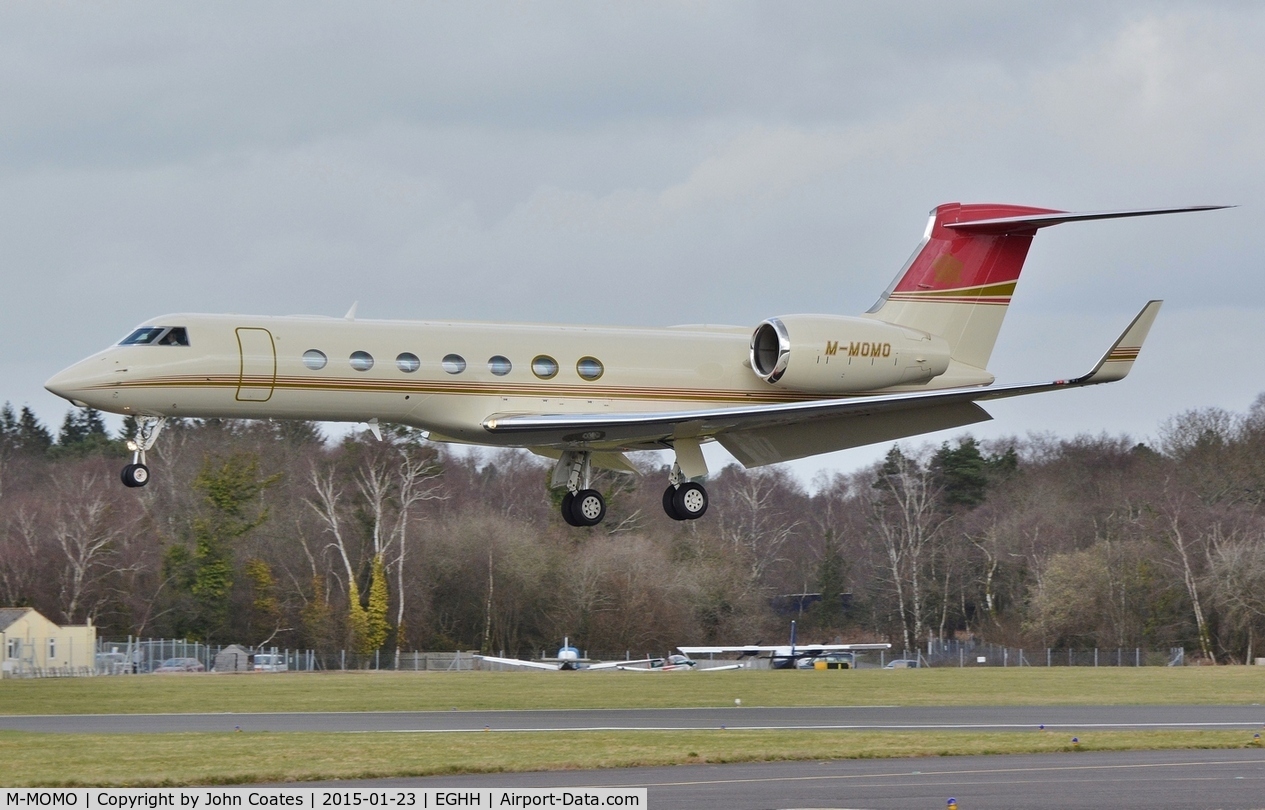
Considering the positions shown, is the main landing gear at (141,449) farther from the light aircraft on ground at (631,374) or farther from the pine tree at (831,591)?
the pine tree at (831,591)

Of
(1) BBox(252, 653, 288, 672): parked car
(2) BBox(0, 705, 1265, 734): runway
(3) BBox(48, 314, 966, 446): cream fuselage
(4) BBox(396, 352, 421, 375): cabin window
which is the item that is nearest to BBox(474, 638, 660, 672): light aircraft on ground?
(1) BBox(252, 653, 288, 672): parked car

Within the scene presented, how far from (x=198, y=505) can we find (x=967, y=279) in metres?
48.4

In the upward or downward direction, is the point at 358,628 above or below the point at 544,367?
below

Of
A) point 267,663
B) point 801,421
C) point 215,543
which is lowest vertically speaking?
point 267,663

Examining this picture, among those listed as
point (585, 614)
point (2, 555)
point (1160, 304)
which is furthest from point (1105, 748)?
point (2, 555)

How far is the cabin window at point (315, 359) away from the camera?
2467 centimetres

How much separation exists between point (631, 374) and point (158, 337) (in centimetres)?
753

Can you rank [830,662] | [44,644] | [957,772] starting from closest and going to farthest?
[957,772], [44,644], [830,662]

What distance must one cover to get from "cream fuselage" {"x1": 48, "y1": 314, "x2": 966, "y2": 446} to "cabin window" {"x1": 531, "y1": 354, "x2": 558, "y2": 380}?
0.27 ft

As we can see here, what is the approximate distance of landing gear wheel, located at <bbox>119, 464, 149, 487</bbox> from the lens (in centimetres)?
2369

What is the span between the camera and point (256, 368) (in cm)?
2452

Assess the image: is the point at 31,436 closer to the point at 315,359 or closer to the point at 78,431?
the point at 78,431

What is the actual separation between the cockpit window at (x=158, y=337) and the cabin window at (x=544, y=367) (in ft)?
17.8

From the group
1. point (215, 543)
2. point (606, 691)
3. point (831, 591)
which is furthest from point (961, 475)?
point (606, 691)
